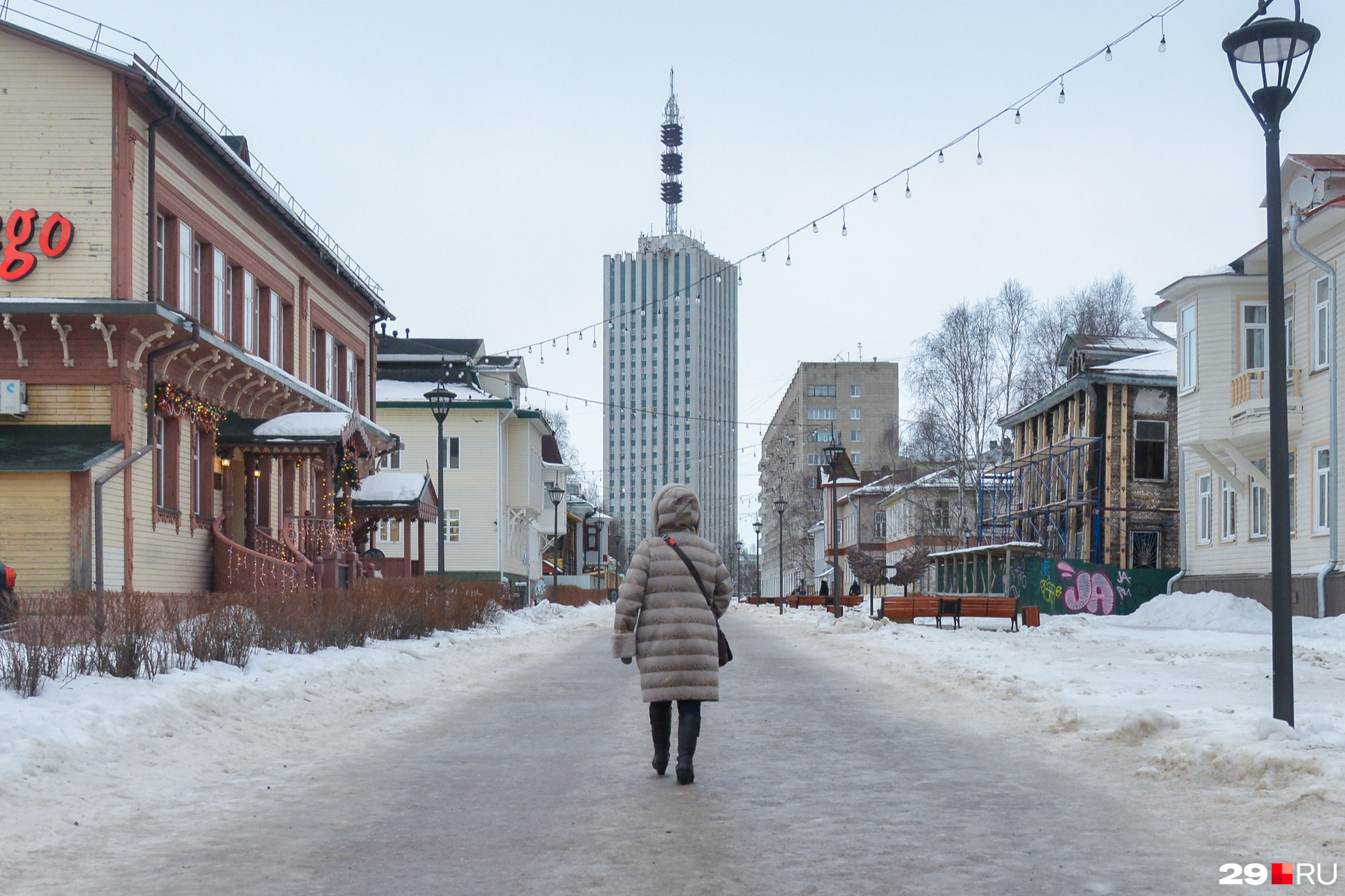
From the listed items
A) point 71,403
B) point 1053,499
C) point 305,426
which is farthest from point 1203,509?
point 71,403

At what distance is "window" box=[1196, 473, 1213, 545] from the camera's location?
3300cm

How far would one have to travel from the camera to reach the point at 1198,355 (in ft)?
99.8

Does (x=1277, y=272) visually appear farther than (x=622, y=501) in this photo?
No

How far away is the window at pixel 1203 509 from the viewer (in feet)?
108

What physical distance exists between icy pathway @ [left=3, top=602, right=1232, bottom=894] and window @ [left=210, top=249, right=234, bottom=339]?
54.3ft

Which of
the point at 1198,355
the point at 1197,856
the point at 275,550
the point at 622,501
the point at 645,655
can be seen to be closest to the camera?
the point at 1197,856

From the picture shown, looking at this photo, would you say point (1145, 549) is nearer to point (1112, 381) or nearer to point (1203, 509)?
point (1112, 381)

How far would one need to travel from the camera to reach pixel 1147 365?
41.7m

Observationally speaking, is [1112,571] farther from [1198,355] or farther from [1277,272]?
[1277,272]

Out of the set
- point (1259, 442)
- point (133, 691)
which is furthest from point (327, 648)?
point (1259, 442)

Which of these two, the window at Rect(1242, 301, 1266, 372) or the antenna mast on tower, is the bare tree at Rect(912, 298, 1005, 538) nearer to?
the window at Rect(1242, 301, 1266, 372)

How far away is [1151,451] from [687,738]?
3696 cm

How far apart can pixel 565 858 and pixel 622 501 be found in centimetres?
15818

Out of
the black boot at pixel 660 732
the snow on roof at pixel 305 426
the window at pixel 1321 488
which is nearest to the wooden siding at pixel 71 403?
the snow on roof at pixel 305 426
